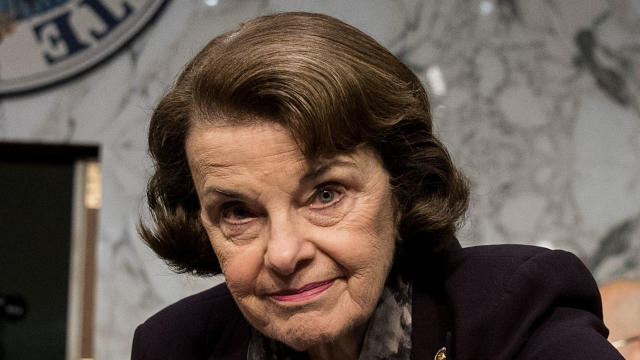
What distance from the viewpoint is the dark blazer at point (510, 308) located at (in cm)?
124

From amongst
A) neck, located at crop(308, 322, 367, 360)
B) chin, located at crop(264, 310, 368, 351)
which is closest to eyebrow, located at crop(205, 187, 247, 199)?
chin, located at crop(264, 310, 368, 351)

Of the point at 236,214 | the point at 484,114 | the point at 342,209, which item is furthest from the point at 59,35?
the point at 342,209

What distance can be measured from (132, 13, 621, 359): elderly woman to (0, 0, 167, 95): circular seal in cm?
158

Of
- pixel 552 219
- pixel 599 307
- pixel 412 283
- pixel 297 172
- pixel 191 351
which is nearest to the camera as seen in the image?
pixel 297 172

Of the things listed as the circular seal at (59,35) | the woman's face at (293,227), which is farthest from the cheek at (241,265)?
the circular seal at (59,35)

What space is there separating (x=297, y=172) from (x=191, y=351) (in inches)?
25.8

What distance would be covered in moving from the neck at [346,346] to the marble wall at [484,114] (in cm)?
144

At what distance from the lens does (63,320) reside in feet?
10.0

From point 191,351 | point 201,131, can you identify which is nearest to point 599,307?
point 201,131

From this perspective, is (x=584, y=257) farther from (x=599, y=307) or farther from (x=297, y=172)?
(x=297, y=172)

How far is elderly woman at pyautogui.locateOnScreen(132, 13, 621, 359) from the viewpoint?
122 centimetres

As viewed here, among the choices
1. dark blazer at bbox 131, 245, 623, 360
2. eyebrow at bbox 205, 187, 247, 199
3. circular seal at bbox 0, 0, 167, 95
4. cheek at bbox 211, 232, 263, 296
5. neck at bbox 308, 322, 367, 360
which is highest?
circular seal at bbox 0, 0, 167, 95

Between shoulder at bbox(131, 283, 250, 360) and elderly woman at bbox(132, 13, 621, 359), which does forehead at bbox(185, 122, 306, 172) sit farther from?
shoulder at bbox(131, 283, 250, 360)

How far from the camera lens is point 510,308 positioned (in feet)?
4.29
